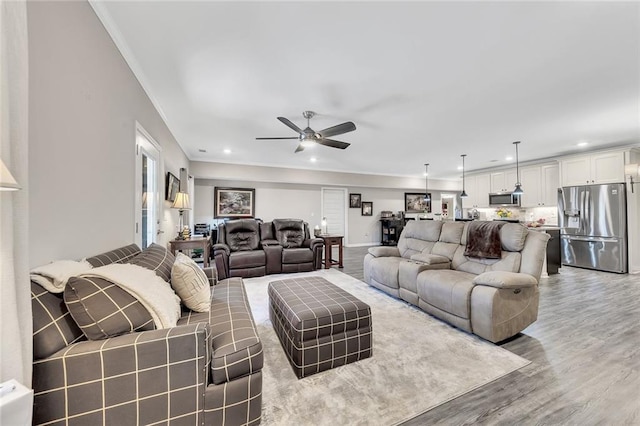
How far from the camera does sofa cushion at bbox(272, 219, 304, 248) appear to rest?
5.07 meters

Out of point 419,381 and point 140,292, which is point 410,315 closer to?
point 419,381

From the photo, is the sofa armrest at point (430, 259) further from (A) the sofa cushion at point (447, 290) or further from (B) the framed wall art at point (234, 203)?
(B) the framed wall art at point (234, 203)

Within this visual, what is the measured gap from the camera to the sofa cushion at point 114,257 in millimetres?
1582

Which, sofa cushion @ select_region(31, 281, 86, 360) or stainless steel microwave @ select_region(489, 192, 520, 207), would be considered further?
stainless steel microwave @ select_region(489, 192, 520, 207)

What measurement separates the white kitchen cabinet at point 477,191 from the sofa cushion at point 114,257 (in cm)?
853

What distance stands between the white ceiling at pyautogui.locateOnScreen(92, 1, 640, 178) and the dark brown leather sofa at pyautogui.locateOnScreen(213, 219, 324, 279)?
74.6 inches

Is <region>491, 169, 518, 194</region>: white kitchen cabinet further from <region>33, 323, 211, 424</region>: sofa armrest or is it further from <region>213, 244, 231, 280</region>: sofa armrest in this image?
<region>33, 323, 211, 424</region>: sofa armrest

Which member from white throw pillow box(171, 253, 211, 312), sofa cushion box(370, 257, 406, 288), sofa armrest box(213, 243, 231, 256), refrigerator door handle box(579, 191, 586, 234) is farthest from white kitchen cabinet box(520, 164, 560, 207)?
white throw pillow box(171, 253, 211, 312)

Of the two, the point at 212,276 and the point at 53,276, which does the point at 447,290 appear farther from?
the point at 53,276

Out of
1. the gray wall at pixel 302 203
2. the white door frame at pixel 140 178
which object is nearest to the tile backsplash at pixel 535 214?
the gray wall at pixel 302 203

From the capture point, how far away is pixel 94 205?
1757mm

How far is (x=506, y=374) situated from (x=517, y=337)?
75cm

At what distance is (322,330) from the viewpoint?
1.83m

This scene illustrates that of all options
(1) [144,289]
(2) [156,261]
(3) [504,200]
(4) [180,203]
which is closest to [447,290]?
(1) [144,289]
